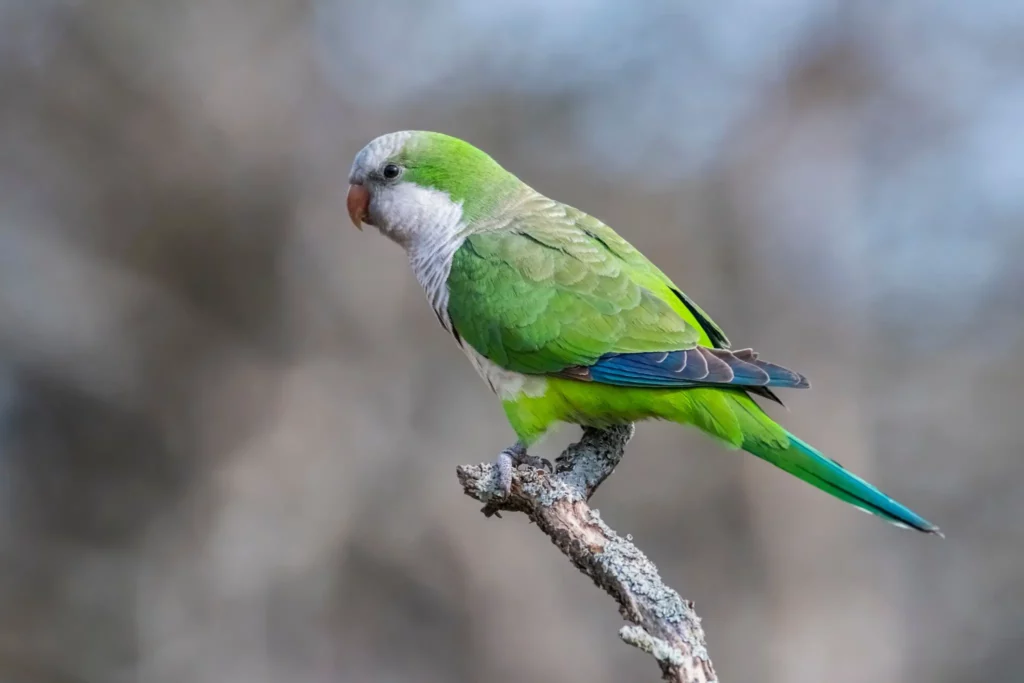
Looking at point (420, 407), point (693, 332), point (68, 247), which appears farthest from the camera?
point (420, 407)

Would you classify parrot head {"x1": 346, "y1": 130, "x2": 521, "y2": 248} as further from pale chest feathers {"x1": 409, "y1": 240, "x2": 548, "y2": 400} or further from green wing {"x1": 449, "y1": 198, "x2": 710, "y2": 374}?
green wing {"x1": 449, "y1": 198, "x2": 710, "y2": 374}

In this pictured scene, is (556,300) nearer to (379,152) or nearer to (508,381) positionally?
(508,381)

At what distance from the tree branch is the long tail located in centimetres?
37

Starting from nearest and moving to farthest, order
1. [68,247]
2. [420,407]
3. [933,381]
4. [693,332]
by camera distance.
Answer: [693,332] < [68,247] < [420,407] < [933,381]

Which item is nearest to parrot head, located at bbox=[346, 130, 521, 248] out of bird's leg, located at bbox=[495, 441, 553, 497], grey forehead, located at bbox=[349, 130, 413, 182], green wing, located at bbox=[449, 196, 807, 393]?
grey forehead, located at bbox=[349, 130, 413, 182]

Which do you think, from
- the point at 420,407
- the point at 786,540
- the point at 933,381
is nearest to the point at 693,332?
the point at 420,407

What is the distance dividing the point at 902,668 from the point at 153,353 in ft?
17.6

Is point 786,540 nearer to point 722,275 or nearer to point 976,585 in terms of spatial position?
point 976,585

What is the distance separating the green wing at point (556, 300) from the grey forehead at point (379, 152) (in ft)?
1.57

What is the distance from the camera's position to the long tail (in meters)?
1.87

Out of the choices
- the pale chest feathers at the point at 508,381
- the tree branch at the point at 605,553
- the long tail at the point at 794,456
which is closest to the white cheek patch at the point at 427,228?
the pale chest feathers at the point at 508,381

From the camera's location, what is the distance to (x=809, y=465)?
2.00 m

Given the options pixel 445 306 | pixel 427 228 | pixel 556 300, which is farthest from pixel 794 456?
pixel 427 228

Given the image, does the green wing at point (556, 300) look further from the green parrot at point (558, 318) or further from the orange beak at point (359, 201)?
the orange beak at point (359, 201)
